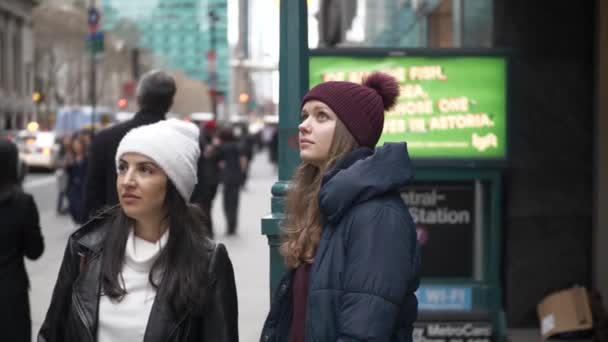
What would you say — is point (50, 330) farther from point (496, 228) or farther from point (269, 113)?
point (269, 113)

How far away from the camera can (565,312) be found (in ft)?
31.0

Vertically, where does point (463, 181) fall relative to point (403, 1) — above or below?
below

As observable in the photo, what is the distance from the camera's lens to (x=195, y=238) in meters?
3.73

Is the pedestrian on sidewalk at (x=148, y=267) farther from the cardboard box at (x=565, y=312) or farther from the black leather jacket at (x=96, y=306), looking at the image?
the cardboard box at (x=565, y=312)

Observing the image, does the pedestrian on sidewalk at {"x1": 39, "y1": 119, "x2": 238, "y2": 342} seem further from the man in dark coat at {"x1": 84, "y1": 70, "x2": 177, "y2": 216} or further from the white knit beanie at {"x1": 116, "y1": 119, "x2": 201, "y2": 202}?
the man in dark coat at {"x1": 84, "y1": 70, "x2": 177, "y2": 216}

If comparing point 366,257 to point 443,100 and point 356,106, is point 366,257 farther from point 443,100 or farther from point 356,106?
point 443,100

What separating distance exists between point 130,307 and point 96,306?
0.10 m

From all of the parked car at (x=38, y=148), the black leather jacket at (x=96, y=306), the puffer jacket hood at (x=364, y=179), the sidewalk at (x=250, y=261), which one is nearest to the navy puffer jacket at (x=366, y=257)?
the puffer jacket hood at (x=364, y=179)

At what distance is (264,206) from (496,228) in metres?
19.2

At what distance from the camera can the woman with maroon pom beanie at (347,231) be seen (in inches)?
140

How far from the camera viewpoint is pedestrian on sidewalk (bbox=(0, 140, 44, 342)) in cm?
605

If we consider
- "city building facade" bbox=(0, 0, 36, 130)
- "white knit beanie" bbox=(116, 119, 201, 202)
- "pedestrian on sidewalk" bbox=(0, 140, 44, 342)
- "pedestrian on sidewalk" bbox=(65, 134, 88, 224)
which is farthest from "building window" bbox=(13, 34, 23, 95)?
"white knit beanie" bbox=(116, 119, 201, 202)

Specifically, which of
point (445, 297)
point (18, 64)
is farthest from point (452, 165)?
point (18, 64)

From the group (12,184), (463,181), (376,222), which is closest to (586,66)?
(463,181)
